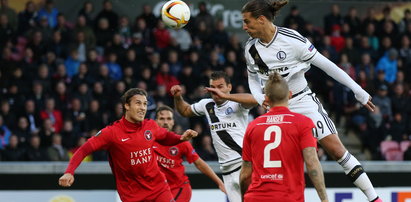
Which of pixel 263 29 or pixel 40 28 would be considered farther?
pixel 40 28

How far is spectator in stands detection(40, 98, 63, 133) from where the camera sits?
48.1 ft

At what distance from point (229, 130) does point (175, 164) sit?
0.78 metres

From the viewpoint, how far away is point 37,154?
13.9m

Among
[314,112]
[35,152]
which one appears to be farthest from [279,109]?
[35,152]

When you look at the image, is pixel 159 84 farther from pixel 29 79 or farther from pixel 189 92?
pixel 29 79

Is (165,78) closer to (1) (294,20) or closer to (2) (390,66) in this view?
(1) (294,20)

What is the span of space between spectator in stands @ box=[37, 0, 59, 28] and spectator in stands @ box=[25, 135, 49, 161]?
11.1 ft

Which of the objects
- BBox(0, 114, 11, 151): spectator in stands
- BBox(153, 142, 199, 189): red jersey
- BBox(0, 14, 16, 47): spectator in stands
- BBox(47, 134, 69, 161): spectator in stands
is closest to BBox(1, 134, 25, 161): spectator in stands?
BBox(0, 114, 11, 151): spectator in stands

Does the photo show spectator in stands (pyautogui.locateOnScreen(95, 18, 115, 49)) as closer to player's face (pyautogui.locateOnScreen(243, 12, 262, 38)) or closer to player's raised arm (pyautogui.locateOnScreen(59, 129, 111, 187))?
player's raised arm (pyautogui.locateOnScreen(59, 129, 111, 187))

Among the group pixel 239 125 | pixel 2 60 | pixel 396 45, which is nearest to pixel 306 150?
pixel 239 125

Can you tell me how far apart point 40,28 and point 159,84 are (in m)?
2.60

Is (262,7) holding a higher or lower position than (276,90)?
higher

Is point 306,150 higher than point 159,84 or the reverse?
higher

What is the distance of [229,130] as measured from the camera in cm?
1002
